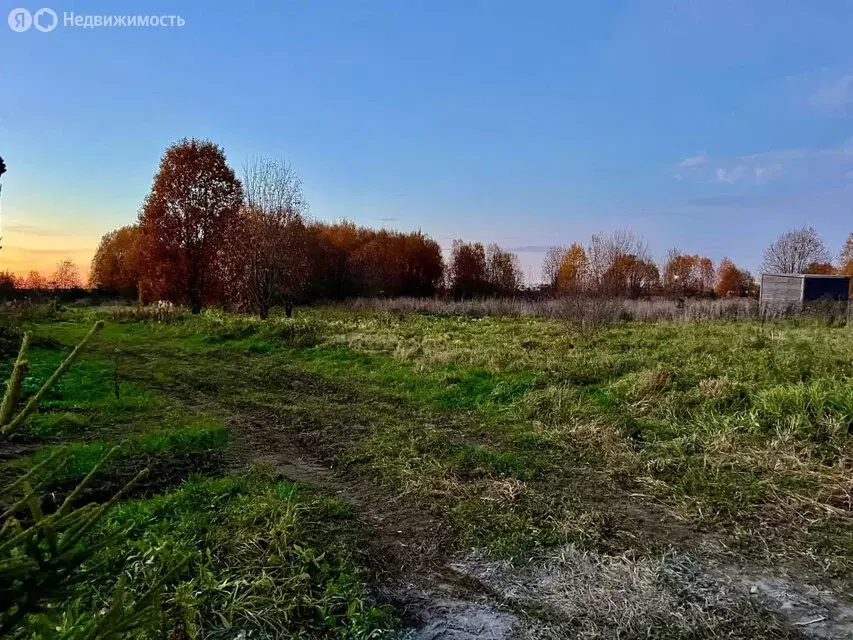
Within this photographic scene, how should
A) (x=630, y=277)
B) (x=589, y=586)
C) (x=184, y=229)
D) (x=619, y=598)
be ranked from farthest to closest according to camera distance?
(x=630, y=277) < (x=184, y=229) < (x=589, y=586) < (x=619, y=598)

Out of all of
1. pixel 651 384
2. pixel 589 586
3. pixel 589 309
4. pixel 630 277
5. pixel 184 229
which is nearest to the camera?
pixel 589 586

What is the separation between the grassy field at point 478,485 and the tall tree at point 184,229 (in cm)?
1331

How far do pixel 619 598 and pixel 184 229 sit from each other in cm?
2370

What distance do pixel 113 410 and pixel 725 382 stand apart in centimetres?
824

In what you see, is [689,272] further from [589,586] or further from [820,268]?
[589,586]

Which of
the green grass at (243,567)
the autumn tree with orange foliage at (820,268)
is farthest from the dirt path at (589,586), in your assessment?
the autumn tree with orange foliage at (820,268)

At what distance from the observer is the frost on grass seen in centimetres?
305

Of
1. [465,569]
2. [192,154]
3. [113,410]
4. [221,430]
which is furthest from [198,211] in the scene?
[465,569]

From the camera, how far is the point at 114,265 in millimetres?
42031

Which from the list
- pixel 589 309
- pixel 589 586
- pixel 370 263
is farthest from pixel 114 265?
pixel 589 586

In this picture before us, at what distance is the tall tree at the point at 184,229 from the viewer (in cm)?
2308

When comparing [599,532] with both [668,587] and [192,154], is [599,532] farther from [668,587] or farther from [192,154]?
A: [192,154]

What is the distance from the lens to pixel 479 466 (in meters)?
5.45

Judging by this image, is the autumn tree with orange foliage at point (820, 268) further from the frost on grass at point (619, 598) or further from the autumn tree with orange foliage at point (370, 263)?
the frost on grass at point (619, 598)
